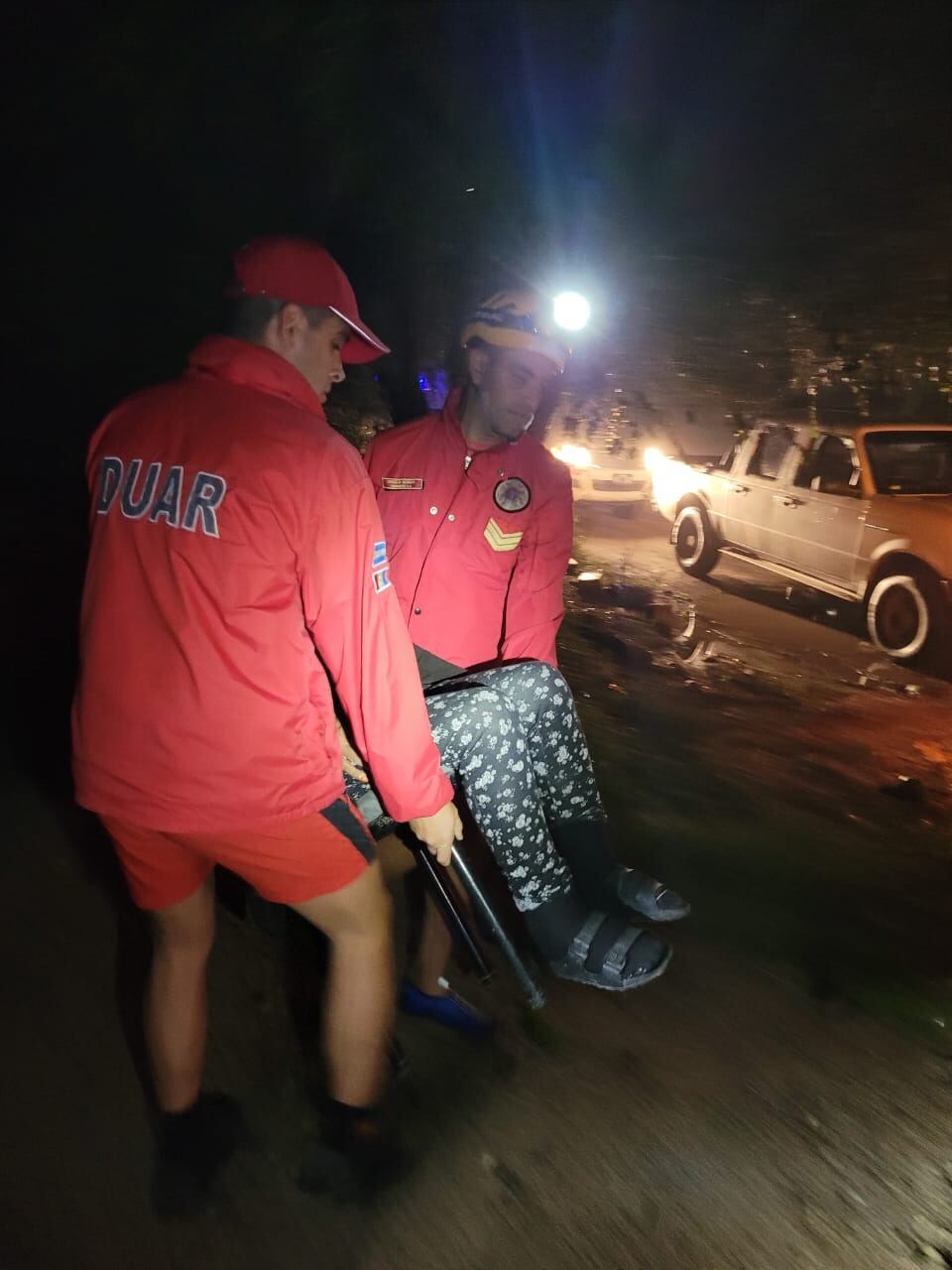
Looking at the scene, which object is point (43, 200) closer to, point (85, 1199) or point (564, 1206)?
point (85, 1199)

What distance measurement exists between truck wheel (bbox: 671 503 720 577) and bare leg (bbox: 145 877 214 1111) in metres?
7.77

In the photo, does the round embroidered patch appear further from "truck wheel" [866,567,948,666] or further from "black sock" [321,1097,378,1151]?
"truck wheel" [866,567,948,666]

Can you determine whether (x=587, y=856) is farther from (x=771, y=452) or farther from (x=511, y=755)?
(x=771, y=452)

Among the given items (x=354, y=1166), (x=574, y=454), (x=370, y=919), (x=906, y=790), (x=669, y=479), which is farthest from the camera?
Result: (x=669, y=479)

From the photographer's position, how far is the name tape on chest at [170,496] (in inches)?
63.4

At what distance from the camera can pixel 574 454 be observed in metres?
7.65

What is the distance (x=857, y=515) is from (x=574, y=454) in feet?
8.25

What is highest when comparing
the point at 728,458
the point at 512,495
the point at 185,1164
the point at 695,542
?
the point at 728,458

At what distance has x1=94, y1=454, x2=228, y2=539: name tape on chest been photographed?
1609mm

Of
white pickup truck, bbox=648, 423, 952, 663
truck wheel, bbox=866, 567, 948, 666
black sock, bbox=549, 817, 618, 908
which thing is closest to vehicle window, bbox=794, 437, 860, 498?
white pickup truck, bbox=648, 423, 952, 663

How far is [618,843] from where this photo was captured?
3791 millimetres

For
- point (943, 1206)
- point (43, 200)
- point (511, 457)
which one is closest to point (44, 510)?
point (43, 200)

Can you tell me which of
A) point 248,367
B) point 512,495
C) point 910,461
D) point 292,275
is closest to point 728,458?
point 910,461

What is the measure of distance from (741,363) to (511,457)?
3.94 metres
